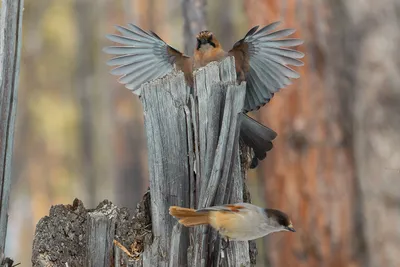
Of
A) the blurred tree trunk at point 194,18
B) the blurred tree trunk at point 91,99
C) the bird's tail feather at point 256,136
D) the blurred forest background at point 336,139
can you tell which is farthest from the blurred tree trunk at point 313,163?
the blurred tree trunk at point 91,99

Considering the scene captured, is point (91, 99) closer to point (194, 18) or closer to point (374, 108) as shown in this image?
point (194, 18)

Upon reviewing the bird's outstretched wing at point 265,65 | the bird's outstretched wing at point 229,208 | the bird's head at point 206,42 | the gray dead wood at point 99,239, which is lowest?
the gray dead wood at point 99,239

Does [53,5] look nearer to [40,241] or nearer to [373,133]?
[373,133]

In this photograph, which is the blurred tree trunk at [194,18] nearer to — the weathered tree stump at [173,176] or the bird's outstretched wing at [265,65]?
the bird's outstretched wing at [265,65]

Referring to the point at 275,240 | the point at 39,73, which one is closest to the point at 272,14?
the point at 275,240

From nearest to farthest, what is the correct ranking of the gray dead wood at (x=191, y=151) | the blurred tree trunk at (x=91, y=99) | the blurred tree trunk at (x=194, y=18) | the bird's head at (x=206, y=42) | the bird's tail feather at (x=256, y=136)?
the gray dead wood at (x=191, y=151)
the bird's tail feather at (x=256, y=136)
the bird's head at (x=206, y=42)
the blurred tree trunk at (x=194, y=18)
the blurred tree trunk at (x=91, y=99)

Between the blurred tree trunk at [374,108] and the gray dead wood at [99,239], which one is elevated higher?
the blurred tree trunk at [374,108]

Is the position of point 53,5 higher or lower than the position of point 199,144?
higher

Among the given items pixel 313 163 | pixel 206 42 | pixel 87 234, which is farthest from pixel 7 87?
pixel 313 163
